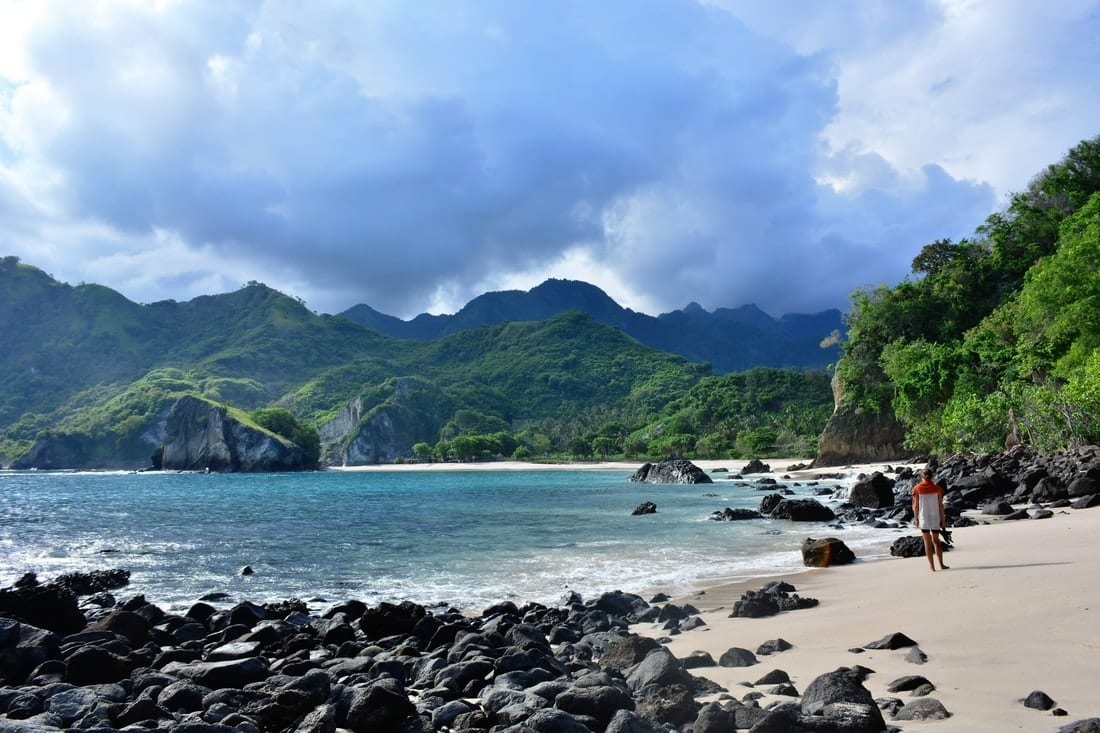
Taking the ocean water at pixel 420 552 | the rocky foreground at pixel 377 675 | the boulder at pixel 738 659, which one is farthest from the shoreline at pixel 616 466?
the boulder at pixel 738 659

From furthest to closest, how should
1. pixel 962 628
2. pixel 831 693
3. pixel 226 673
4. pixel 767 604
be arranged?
pixel 767 604
pixel 962 628
pixel 226 673
pixel 831 693

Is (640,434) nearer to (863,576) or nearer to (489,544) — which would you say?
(489,544)

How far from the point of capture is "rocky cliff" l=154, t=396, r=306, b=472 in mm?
157125

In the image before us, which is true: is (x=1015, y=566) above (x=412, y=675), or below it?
above

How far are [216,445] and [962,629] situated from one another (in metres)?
171

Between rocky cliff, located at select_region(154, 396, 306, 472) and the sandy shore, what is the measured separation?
15993cm

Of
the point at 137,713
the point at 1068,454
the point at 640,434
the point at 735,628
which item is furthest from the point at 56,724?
the point at 640,434

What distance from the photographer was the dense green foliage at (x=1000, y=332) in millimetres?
38781

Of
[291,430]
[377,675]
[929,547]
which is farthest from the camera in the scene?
[291,430]

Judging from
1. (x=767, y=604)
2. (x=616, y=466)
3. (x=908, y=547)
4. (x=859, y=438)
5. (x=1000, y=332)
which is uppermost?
(x=1000, y=332)

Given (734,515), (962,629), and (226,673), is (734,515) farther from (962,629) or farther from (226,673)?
(226,673)

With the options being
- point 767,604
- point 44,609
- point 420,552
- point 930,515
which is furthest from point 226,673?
point 420,552

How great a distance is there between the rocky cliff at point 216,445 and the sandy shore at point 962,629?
159930 mm

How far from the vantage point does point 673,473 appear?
271 ft
